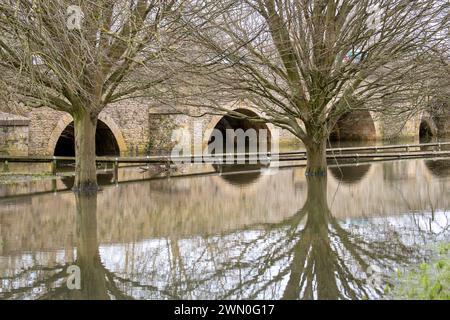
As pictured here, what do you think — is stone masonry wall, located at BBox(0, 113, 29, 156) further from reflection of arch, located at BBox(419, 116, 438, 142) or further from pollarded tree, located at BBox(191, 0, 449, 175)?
reflection of arch, located at BBox(419, 116, 438, 142)

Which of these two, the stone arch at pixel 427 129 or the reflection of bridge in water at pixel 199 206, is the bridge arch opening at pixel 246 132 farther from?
the reflection of bridge in water at pixel 199 206

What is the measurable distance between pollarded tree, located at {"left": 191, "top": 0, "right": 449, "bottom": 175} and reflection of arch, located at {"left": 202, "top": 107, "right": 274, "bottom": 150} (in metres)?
9.46

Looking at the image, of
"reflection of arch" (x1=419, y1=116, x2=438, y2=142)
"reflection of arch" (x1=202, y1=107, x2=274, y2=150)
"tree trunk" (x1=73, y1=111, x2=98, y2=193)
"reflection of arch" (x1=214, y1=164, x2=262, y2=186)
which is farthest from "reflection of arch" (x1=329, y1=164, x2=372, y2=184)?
"reflection of arch" (x1=419, y1=116, x2=438, y2=142)

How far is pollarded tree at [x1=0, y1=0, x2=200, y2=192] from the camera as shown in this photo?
265 inches

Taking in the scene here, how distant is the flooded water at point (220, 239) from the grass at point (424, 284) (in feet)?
0.52

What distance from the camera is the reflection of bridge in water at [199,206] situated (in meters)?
7.22

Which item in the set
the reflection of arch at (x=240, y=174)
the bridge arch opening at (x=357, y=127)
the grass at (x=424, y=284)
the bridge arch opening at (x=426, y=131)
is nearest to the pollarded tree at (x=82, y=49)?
the reflection of arch at (x=240, y=174)

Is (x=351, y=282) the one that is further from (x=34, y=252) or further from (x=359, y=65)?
(x=359, y=65)

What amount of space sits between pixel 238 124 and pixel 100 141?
8503 millimetres

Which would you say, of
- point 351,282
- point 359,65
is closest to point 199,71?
point 359,65

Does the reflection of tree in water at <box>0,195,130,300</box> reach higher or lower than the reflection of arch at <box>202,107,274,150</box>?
lower

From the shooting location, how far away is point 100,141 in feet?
70.9

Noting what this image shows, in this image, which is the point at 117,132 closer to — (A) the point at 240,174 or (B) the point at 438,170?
(A) the point at 240,174
